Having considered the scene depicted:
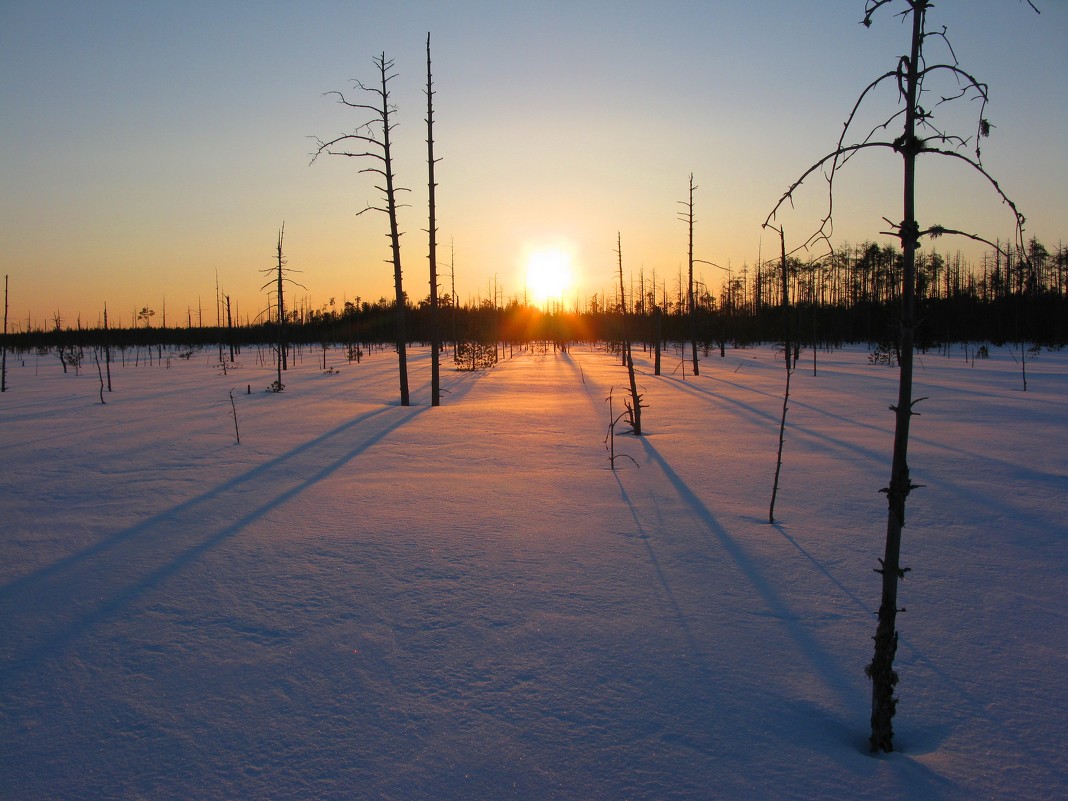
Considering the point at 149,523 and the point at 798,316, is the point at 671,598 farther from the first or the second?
the point at 798,316

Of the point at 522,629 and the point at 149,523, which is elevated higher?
the point at 149,523

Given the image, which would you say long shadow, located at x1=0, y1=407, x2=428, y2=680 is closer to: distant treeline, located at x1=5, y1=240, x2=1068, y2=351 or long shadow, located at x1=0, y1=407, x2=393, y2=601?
long shadow, located at x1=0, y1=407, x2=393, y2=601

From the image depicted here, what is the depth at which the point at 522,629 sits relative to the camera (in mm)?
3338

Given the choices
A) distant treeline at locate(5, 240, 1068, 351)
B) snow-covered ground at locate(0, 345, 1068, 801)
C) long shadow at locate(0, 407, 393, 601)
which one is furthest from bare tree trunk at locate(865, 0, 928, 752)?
distant treeline at locate(5, 240, 1068, 351)

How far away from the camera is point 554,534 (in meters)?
4.96

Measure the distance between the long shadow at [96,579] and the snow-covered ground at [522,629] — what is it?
0.07 ft

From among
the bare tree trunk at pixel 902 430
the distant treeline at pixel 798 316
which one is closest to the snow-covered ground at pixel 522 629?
the bare tree trunk at pixel 902 430

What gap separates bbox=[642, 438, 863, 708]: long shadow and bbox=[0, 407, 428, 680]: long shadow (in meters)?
3.99

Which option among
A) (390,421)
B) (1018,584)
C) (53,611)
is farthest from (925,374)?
(53,611)

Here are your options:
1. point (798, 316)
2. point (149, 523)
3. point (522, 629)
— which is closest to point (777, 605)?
point (522, 629)

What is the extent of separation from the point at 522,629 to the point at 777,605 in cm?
159

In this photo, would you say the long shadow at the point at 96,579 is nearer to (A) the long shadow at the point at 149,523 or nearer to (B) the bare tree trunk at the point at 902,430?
(A) the long shadow at the point at 149,523

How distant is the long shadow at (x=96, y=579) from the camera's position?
3264mm

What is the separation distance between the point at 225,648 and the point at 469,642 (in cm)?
131
